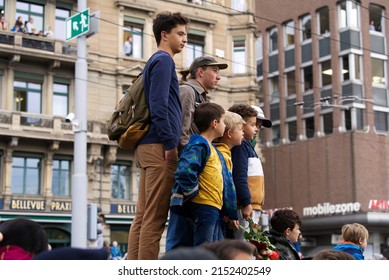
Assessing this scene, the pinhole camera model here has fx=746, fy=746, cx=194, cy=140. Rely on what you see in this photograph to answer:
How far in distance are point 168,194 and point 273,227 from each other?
53.9 inches

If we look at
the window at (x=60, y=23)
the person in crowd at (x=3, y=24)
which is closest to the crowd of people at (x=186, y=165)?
the person in crowd at (x=3, y=24)

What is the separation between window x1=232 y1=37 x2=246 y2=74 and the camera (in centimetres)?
3647

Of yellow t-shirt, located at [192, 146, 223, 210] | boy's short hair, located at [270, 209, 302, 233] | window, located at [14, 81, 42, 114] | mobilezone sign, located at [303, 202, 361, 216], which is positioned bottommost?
boy's short hair, located at [270, 209, 302, 233]

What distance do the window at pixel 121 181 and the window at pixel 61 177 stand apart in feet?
6.88

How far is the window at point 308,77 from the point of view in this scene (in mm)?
43219

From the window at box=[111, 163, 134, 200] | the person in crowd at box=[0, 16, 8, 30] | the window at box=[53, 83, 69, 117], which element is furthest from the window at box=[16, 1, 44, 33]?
the window at box=[111, 163, 134, 200]

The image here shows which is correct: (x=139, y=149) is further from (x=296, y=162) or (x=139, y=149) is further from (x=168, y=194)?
(x=296, y=162)

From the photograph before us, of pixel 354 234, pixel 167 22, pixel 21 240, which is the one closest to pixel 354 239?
pixel 354 234

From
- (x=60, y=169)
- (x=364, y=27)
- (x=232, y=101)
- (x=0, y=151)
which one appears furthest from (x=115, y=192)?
(x=364, y=27)

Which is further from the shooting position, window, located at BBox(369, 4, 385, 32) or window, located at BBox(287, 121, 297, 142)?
window, located at BBox(287, 121, 297, 142)

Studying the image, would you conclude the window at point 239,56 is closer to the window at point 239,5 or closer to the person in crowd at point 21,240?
the window at point 239,5

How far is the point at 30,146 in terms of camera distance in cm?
3045

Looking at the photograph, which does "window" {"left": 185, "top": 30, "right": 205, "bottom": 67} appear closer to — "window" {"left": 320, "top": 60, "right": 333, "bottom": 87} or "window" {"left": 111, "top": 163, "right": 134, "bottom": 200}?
"window" {"left": 111, "top": 163, "right": 134, "bottom": 200}
